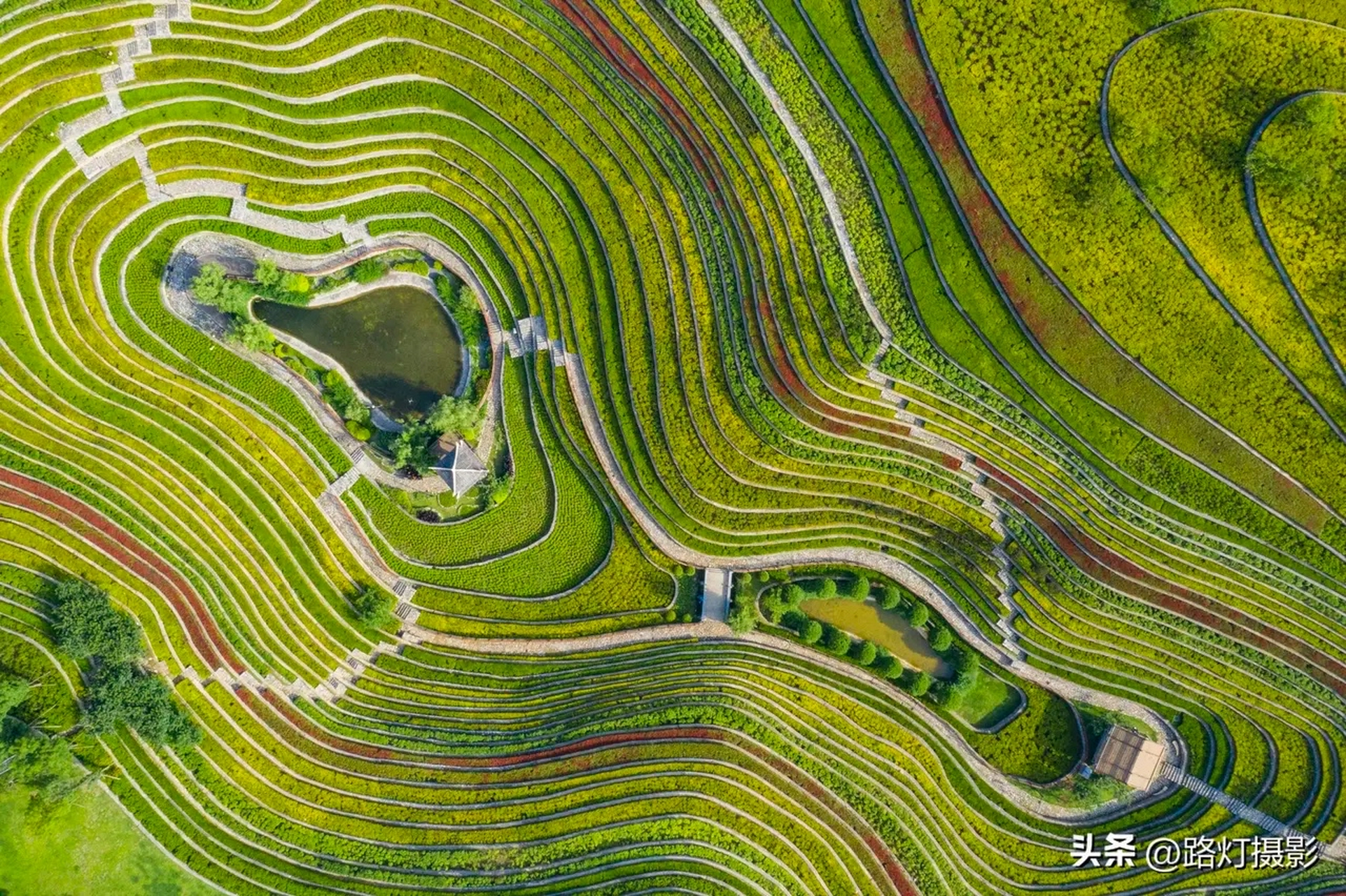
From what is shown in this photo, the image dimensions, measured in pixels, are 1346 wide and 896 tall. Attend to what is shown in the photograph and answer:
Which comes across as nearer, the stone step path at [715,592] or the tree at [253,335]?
the tree at [253,335]

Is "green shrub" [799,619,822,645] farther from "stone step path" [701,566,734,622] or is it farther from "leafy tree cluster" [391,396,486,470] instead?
"leafy tree cluster" [391,396,486,470]

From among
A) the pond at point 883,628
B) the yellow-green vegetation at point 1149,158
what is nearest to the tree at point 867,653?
the pond at point 883,628

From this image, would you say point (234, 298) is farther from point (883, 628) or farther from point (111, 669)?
point (883, 628)

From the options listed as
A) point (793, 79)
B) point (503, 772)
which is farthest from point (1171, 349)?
point (503, 772)

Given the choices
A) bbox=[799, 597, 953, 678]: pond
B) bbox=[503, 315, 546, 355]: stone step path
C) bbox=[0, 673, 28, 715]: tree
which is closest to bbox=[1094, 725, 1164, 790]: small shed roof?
bbox=[799, 597, 953, 678]: pond

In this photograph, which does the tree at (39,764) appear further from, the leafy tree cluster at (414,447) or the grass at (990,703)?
the grass at (990,703)

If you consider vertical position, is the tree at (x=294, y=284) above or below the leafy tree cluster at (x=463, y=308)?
below
